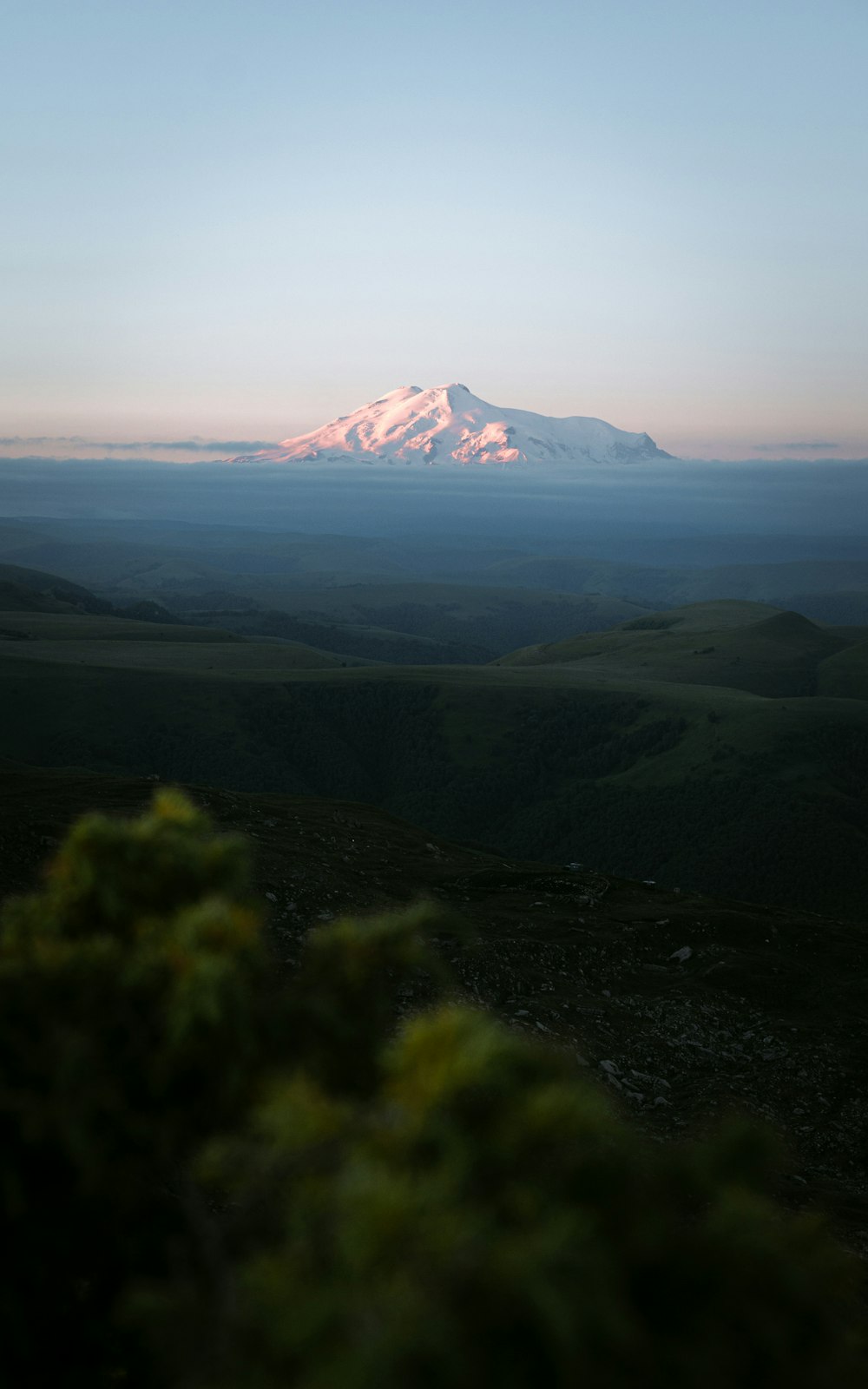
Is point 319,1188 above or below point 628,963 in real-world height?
above

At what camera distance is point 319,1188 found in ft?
17.5

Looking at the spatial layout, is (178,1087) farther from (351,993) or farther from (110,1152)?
(351,993)

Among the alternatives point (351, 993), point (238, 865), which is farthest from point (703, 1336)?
point (238, 865)

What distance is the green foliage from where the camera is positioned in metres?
4.66

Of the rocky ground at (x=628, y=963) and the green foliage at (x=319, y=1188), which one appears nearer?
the green foliage at (x=319, y=1188)

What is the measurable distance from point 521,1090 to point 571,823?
188106 millimetres

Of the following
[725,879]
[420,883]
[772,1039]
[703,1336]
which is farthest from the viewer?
[725,879]

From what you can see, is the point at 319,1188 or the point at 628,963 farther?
the point at 628,963

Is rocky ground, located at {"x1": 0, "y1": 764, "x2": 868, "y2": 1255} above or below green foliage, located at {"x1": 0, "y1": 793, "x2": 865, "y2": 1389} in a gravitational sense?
below

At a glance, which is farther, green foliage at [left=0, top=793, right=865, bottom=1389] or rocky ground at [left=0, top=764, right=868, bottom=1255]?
rocky ground at [left=0, top=764, right=868, bottom=1255]

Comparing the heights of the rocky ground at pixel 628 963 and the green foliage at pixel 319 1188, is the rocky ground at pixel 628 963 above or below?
below

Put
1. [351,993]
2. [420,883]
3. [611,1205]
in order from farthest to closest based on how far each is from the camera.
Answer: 1. [420,883]
2. [351,993]
3. [611,1205]

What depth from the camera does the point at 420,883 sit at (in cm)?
4778

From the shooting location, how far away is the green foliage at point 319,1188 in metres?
4.66
